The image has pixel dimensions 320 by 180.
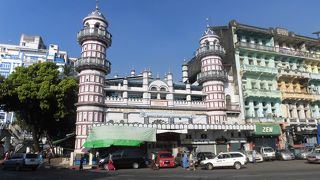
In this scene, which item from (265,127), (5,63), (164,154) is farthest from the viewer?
(5,63)

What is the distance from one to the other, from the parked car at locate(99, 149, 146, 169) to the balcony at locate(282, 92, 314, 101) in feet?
89.0

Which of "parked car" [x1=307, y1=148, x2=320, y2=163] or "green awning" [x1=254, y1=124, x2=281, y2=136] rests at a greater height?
"green awning" [x1=254, y1=124, x2=281, y2=136]

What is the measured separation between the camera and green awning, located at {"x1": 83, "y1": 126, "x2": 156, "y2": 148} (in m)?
31.7

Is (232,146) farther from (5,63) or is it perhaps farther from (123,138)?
(5,63)

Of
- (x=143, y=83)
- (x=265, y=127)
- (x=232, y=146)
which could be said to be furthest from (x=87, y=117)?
(x=265, y=127)

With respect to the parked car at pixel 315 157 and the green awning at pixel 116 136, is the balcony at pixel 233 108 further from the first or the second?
the parked car at pixel 315 157

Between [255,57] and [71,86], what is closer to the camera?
[71,86]

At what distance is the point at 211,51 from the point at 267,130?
13.6m

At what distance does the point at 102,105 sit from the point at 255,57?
2554 centimetres

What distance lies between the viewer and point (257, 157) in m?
35.1

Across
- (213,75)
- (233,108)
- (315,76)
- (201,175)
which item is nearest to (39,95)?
(213,75)

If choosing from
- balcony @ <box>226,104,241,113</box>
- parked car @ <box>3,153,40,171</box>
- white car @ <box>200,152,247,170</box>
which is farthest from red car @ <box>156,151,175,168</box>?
balcony @ <box>226,104,241,113</box>

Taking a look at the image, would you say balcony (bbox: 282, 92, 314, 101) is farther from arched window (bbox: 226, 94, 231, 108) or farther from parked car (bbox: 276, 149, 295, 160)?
parked car (bbox: 276, 149, 295, 160)

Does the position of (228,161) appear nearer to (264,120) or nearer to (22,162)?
(22,162)
